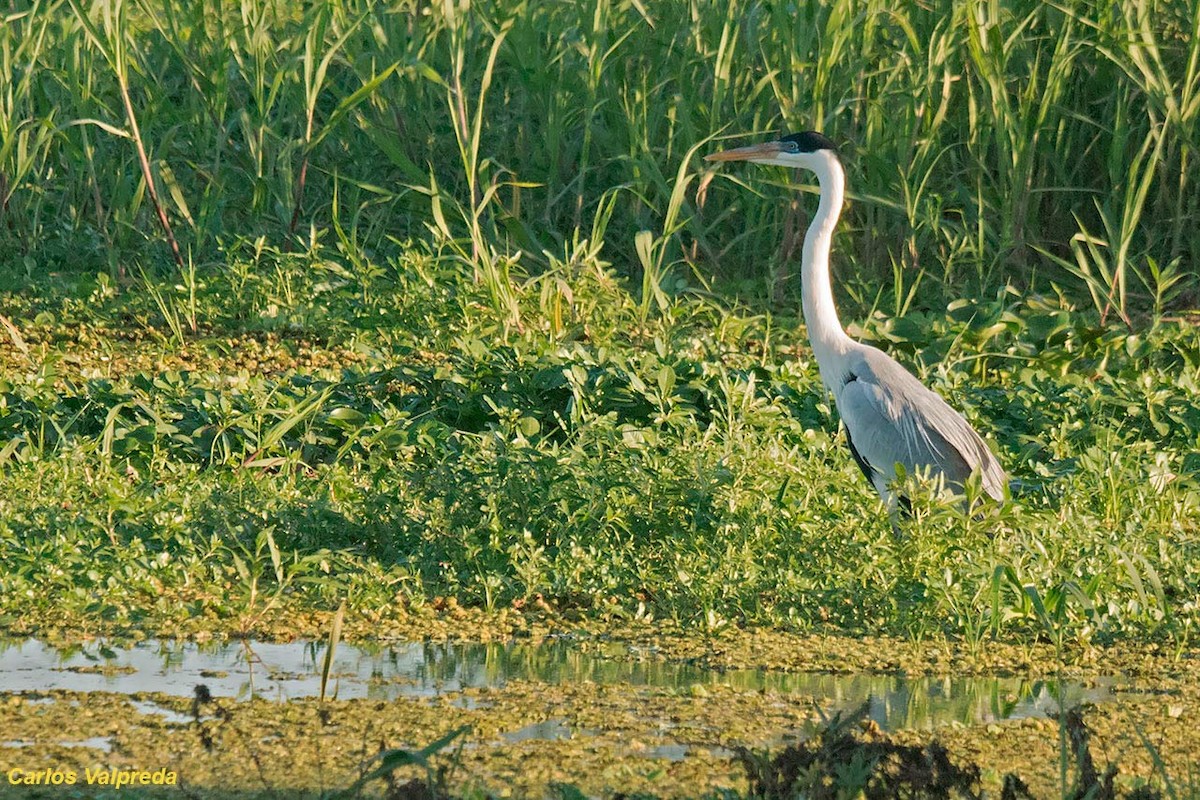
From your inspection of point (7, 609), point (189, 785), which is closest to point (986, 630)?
point (189, 785)

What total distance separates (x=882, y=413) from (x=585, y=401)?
A: 1.00 metres

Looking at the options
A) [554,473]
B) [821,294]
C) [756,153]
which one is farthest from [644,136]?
[554,473]

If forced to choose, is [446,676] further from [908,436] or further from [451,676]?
[908,436]

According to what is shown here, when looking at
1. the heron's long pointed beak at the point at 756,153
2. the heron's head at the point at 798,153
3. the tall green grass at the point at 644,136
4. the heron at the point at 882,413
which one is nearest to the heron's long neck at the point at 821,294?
the heron at the point at 882,413

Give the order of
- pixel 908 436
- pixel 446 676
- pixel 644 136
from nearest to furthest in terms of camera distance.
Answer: pixel 446 676
pixel 908 436
pixel 644 136

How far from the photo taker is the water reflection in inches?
137

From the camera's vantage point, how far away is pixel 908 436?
4875mm

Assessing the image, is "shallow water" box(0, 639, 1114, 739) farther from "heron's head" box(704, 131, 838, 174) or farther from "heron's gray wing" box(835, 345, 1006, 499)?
"heron's head" box(704, 131, 838, 174)

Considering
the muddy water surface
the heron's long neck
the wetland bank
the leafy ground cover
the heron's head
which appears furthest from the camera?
the heron's head

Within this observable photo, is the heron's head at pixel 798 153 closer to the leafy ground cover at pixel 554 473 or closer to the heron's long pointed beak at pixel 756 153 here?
the heron's long pointed beak at pixel 756 153

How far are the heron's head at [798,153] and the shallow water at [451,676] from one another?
230 cm

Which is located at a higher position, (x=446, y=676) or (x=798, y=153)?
(x=798, y=153)

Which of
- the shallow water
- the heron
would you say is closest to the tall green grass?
the heron

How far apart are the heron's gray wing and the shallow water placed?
117 cm
